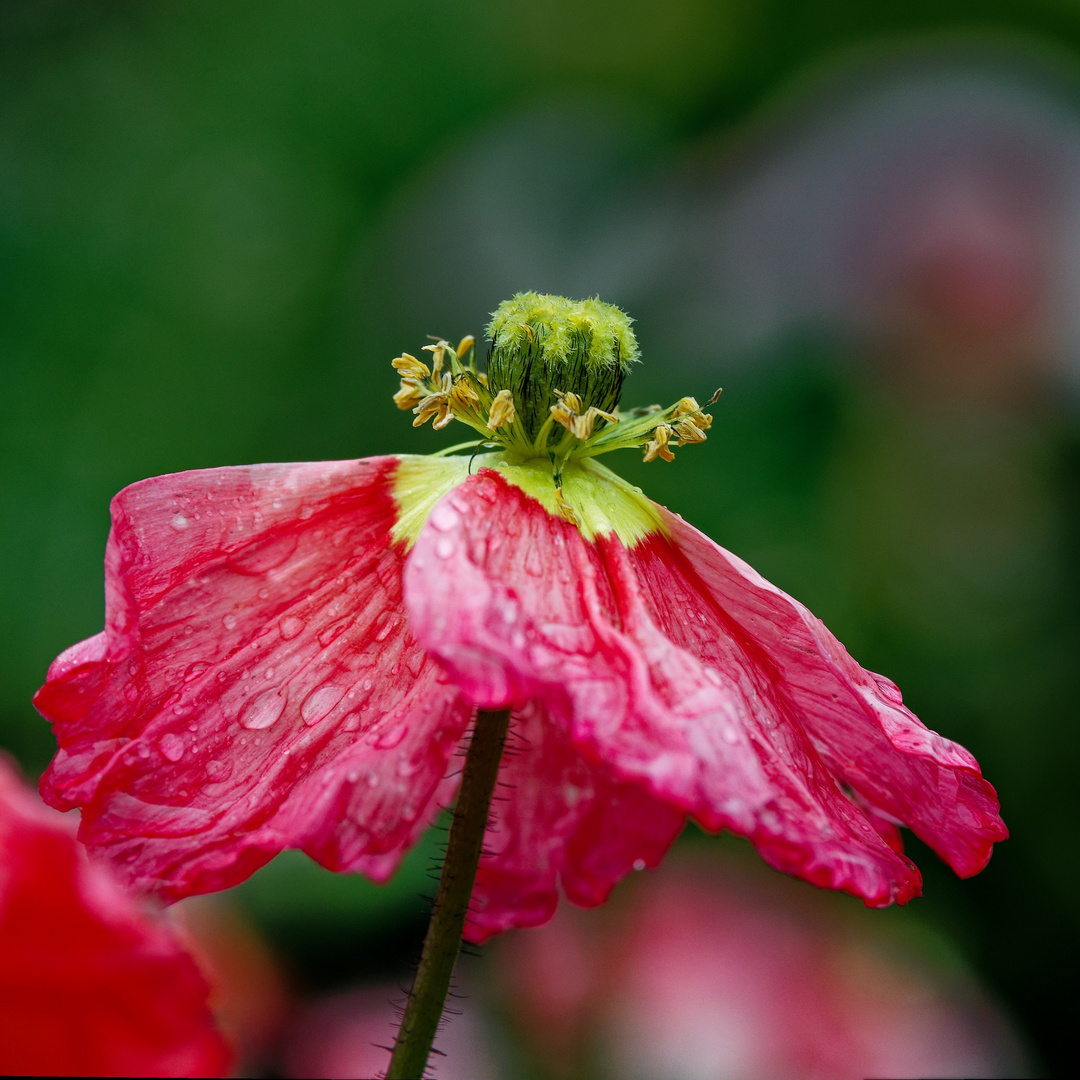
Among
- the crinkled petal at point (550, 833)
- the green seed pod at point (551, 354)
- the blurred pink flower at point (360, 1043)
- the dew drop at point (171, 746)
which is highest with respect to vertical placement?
the green seed pod at point (551, 354)

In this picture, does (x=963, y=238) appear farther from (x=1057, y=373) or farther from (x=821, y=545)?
(x=821, y=545)

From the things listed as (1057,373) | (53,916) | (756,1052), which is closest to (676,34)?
(1057,373)

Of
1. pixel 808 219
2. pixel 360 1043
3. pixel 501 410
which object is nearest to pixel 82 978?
pixel 501 410

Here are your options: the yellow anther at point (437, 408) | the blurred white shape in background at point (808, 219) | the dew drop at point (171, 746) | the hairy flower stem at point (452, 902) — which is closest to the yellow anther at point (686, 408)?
the yellow anther at point (437, 408)

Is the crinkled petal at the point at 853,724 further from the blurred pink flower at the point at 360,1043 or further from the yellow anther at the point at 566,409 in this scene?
the blurred pink flower at the point at 360,1043

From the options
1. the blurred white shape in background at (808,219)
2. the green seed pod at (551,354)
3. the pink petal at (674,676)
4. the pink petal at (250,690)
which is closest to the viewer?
the pink petal at (674,676)

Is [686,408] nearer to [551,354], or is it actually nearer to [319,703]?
[551,354]
